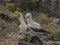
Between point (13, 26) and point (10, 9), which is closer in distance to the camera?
point (13, 26)

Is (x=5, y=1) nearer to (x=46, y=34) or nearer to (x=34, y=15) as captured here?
(x=34, y=15)

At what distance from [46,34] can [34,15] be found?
3.08m

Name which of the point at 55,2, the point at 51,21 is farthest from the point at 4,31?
the point at 55,2

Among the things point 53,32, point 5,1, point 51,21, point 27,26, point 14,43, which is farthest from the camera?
point 5,1

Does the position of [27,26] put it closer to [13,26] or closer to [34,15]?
[13,26]

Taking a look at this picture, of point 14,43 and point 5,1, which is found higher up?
point 5,1

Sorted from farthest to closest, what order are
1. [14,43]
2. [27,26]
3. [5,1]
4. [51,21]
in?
[5,1]
[51,21]
[27,26]
[14,43]

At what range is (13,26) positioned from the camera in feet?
42.8

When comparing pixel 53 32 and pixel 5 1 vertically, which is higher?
pixel 5 1

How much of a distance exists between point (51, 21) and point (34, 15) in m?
0.95

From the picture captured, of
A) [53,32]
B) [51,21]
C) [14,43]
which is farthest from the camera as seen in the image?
[51,21]

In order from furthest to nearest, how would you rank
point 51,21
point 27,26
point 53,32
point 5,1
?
point 5,1
point 51,21
point 53,32
point 27,26

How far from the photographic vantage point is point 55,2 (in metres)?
15.5

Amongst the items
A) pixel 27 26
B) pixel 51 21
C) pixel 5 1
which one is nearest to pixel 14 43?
pixel 27 26
